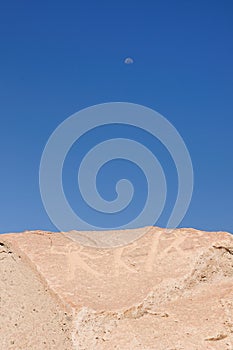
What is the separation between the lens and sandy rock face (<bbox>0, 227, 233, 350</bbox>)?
398 inches

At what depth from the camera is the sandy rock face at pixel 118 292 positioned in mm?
10102

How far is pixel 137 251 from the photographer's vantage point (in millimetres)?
12266

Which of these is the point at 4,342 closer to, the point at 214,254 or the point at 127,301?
the point at 127,301

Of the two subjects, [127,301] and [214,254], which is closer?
[127,301]

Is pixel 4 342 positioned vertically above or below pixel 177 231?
below

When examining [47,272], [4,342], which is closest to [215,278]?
[47,272]

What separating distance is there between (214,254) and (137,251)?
68.0 inches

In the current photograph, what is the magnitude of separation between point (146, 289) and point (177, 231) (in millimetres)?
2271

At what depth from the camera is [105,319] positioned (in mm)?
10305

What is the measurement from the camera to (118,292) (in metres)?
11.0

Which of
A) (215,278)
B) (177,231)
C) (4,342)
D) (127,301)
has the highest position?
(177,231)

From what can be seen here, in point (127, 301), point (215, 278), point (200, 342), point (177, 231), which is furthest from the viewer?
point (177, 231)

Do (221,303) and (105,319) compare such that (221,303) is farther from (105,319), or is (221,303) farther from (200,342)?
(105,319)

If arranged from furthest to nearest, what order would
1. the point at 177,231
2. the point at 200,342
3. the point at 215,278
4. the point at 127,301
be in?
the point at 177,231, the point at 215,278, the point at 127,301, the point at 200,342
